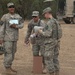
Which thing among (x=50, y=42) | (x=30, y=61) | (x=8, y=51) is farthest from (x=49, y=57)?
(x=30, y=61)

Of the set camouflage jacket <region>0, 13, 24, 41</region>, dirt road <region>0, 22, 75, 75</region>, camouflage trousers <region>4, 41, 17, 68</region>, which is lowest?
dirt road <region>0, 22, 75, 75</region>

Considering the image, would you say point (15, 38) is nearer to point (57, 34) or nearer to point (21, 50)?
point (57, 34)

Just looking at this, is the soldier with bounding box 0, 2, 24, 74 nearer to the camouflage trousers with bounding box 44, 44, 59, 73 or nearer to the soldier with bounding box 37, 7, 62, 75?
the soldier with bounding box 37, 7, 62, 75

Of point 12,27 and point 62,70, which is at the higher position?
point 12,27

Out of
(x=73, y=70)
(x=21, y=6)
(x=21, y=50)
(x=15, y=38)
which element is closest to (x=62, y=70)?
(x=73, y=70)

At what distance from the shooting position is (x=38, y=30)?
30.8 ft

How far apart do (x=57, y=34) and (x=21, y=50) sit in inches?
237

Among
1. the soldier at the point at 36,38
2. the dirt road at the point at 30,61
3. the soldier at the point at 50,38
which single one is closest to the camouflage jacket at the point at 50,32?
the soldier at the point at 50,38

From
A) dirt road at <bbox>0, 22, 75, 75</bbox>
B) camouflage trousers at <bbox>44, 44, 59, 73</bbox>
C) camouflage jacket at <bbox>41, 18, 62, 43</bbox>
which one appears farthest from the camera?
dirt road at <bbox>0, 22, 75, 75</bbox>

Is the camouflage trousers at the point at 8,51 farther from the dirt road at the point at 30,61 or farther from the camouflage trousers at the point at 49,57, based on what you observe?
the camouflage trousers at the point at 49,57

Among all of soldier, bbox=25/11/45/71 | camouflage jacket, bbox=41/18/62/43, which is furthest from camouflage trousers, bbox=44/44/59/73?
soldier, bbox=25/11/45/71

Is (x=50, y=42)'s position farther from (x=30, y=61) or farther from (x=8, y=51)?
(x=30, y=61)

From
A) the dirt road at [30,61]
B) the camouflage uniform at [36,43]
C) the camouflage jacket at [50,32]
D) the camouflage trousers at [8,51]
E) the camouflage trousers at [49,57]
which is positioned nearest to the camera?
the camouflage jacket at [50,32]

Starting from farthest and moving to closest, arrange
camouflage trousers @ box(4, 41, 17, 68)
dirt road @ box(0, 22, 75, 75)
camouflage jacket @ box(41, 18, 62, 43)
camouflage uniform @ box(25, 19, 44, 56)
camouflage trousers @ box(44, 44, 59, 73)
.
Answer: dirt road @ box(0, 22, 75, 75)
camouflage uniform @ box(25, 19, 44, 56)
camouflage trousers @ box(4, 41, 17, 68)
camouflage trousers @ box(44, 44, 59, 73)
camouflage jacket @ box(41, 18, 62, 43)
